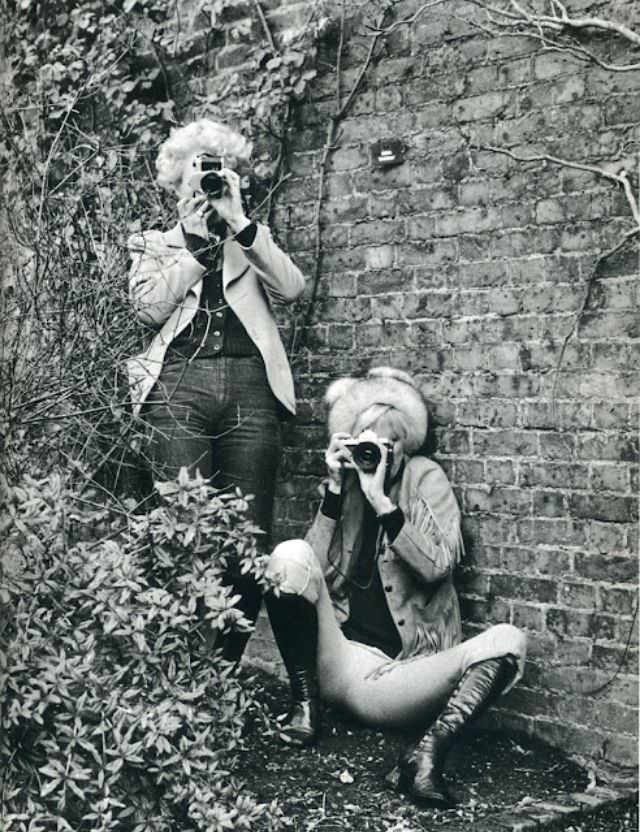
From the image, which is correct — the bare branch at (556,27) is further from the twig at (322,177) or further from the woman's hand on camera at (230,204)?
the woman's hand on camera at (230,204)

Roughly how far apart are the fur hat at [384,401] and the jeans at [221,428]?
264mm

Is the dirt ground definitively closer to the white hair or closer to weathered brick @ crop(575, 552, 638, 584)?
weathered brick @ crop(575, 552, 638, 584)

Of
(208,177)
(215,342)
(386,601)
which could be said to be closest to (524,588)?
(386,601)

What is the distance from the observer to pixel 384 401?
420 cm

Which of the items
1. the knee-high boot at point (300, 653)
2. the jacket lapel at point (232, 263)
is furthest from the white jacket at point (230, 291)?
the knee-high boot at point (300, 653)

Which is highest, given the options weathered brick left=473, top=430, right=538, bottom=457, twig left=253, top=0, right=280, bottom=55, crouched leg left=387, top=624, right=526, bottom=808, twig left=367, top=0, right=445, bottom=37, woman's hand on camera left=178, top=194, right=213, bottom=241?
twig left=253, top=0, right=280, bottom=55

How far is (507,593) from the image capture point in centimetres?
414

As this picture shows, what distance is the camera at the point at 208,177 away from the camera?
13.2 feet

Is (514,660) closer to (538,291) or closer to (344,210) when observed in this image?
(538,291)

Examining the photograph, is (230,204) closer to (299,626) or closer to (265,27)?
(265,27)

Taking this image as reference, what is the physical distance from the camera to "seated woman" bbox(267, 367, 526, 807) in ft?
12.2

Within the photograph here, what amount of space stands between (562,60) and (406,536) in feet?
5.19

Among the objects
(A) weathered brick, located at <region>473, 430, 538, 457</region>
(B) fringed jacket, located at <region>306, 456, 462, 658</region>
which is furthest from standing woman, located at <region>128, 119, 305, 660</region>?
(A) weathered brick, located at <region>473, 430, 538, 457</region>

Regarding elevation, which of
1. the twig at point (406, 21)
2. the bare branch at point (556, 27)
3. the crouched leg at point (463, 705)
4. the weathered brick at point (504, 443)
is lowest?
the crouched leg at point (463, 705)
